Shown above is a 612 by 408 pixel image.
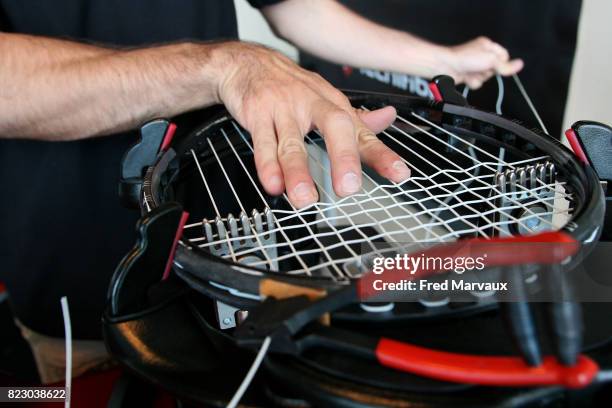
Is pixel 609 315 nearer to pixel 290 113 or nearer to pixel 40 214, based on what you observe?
pixel 290 113

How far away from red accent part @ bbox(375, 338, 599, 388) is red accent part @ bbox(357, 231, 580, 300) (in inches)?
1.7

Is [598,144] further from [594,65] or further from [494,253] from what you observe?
[594,65]

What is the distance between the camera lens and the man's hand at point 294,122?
0.45 meters

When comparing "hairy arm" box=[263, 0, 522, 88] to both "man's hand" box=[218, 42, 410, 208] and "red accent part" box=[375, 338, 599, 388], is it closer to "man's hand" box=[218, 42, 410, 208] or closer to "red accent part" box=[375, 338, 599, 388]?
"man's hand" box=[218, 42, 410, 208]

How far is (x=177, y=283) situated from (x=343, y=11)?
709 millimetres

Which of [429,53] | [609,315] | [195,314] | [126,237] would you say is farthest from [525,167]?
[126,237]

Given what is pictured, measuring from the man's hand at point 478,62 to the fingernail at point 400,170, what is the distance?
385mm

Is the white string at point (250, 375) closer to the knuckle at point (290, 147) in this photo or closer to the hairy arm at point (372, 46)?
the knuckle at point (290, 147)

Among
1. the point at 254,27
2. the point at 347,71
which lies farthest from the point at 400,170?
the point at 254,27

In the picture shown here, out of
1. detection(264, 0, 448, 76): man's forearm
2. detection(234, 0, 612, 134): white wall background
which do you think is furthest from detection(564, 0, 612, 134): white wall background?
detection(264, 0, 448, 76): man's forearm

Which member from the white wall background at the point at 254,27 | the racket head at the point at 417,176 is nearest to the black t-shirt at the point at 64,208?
the racket head at the point at 417,176

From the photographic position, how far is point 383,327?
1.07ft

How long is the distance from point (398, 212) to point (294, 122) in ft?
0.44

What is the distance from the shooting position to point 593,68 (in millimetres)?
782
